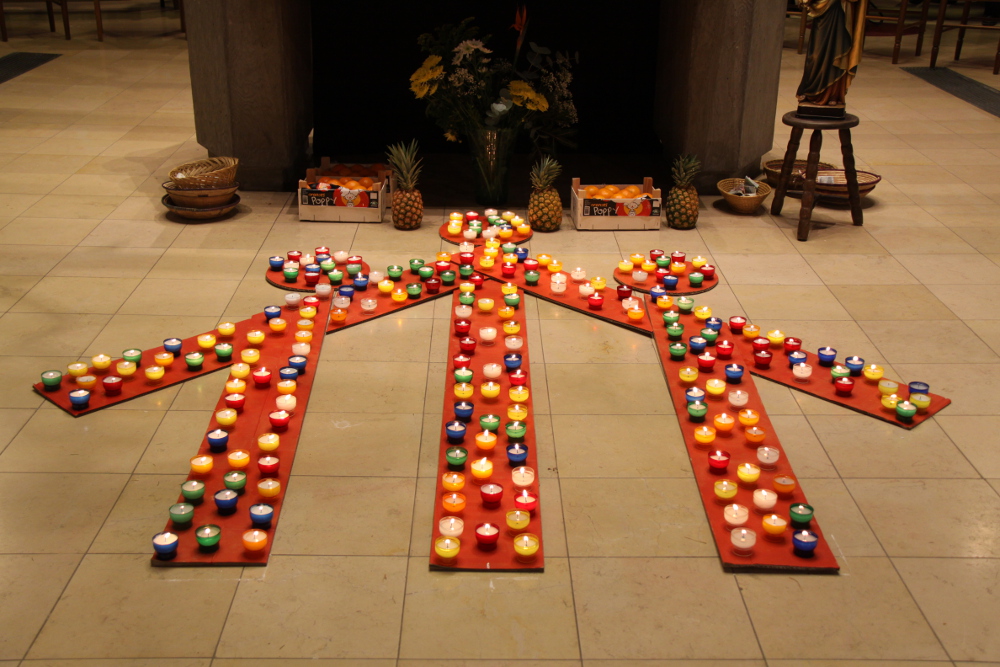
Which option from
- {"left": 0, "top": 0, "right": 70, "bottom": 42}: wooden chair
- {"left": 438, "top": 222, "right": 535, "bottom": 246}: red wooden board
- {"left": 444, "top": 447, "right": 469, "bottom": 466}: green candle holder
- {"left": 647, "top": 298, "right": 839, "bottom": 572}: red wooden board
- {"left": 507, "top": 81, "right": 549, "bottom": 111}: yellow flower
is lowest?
{"left": 647, "top": 298, "right": 839, "bottom": 572}: red wooden board

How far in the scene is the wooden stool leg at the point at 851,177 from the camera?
222 inches

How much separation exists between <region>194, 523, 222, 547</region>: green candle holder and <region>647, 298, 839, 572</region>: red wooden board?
1.62 metres

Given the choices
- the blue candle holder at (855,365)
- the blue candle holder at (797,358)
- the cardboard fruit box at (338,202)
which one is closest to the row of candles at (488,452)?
the blue candle holder at (797,358)

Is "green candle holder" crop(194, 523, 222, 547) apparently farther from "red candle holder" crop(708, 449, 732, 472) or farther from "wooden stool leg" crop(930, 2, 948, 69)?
"wooden stool leg" crop(930, 2, 948, 69)

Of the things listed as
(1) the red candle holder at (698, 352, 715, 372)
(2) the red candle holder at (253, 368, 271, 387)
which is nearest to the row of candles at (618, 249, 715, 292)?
(1) the red candle holder at (698, 352, 715, 372)

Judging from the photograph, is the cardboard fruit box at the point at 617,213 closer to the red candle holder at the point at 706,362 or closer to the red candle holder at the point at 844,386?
the red candle holder at the point at 706,362

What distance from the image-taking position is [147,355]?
420cm

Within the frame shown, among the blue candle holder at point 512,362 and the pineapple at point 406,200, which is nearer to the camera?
the blue candle holder at point 512,362

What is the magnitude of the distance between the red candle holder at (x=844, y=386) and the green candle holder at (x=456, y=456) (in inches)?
64.9

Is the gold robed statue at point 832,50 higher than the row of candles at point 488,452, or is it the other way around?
the gold robed statue at point 832,50

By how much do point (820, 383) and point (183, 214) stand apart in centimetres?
404

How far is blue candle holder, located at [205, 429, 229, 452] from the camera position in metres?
3.46

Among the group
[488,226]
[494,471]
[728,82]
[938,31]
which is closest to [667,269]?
[488,226]

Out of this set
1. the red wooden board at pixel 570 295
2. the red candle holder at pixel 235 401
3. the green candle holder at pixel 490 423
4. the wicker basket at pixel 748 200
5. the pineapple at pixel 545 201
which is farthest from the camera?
the wicker basket at pixel 748 200
